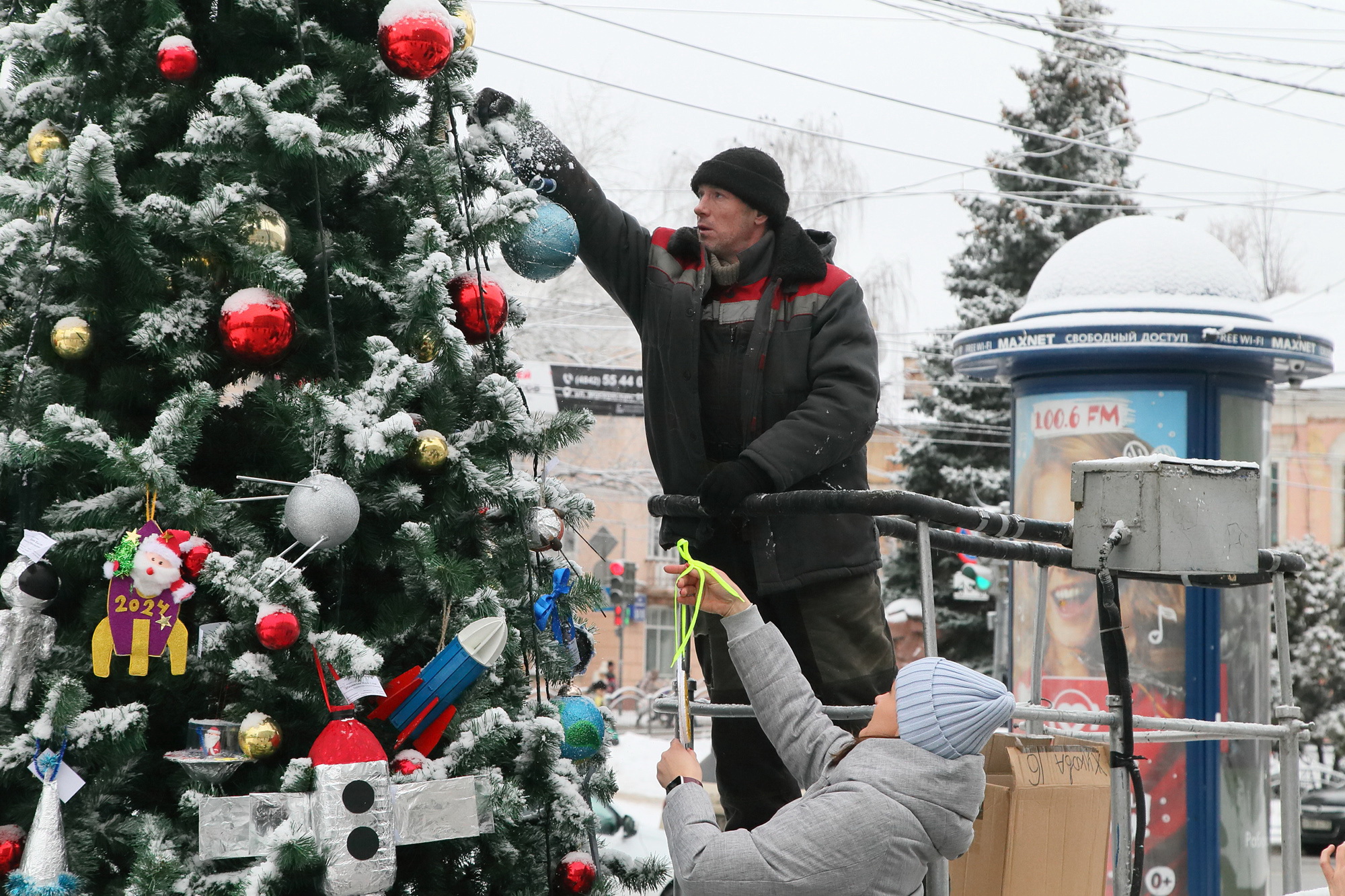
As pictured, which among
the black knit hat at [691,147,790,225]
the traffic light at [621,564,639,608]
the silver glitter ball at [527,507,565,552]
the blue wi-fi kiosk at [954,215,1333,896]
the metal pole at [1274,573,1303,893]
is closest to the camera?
the silver glitter ball at [527,507,565,552]

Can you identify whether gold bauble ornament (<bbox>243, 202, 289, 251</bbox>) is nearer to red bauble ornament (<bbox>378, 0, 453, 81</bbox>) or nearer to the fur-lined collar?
red bauble ornament (<bbox>378, 0, 453, 81</bbox>)

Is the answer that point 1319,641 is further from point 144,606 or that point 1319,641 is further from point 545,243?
point 144,606

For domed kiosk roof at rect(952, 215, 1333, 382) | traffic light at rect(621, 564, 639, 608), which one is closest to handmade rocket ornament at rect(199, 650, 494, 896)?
domed kiosk roof at rect(952, 215, 1333, 382)

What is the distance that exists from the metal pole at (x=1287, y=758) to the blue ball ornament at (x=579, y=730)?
177cm

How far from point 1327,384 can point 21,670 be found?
29727mm

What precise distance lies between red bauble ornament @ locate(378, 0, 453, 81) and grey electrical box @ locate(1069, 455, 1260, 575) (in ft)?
5.66

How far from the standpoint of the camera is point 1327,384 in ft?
91.5

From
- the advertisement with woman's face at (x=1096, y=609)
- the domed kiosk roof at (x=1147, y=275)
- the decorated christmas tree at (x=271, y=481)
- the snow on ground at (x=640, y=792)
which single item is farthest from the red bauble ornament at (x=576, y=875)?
the snow on ground at (x=640, y=792)

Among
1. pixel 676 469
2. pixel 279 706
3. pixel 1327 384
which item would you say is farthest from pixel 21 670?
pixel 1327 384

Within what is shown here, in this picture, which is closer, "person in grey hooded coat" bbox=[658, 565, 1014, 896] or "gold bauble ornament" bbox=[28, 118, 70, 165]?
"person in grey hooded coat" bbox=[658, 565, 1014, 896]

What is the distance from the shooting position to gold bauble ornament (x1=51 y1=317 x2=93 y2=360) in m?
2.68

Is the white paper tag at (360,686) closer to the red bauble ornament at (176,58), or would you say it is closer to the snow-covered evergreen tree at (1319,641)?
the red bauble ornament at (176,58)

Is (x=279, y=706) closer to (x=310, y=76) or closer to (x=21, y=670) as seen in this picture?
(x=21, y=670)

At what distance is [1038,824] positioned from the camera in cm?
298
